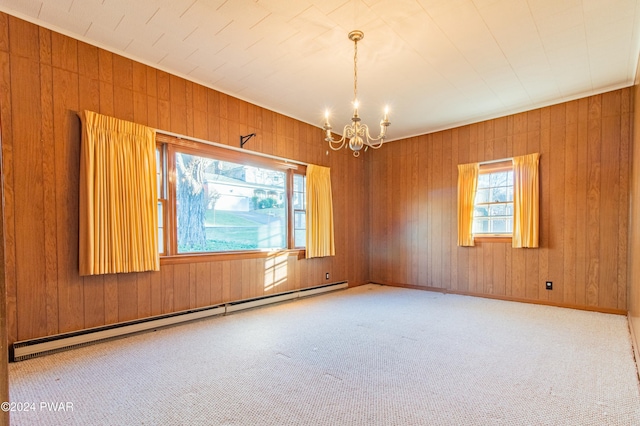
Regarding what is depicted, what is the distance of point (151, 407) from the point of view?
192cm

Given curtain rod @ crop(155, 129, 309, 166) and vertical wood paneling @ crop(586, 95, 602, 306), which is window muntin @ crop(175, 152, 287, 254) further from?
vertical wood paneling @ crop(586, 95, 602, 306)

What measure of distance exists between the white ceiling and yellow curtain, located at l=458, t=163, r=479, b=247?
1.13m

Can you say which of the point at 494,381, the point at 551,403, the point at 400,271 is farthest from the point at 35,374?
the point at 400,271

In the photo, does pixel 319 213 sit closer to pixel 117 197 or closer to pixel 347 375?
pixel 117 197

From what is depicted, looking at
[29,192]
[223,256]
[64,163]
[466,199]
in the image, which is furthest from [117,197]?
[466,199]

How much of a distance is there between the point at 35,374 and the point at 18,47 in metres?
2.56

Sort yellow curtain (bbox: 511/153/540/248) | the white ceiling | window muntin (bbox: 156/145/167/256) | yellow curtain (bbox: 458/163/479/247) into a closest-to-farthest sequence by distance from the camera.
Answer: the white ceiling < window muntin (bbox: 156/145/167/256) < yellow curtain (bbox: 511/153/540/248) < yellow curtain (bbox: 458/163/479/247)

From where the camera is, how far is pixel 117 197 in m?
3.02

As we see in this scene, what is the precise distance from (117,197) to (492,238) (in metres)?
4.86

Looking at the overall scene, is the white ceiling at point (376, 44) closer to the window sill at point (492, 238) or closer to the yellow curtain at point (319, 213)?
the yellow curtain at point (319, 213)

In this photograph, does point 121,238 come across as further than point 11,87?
Yes

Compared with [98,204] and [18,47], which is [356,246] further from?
[18,47]

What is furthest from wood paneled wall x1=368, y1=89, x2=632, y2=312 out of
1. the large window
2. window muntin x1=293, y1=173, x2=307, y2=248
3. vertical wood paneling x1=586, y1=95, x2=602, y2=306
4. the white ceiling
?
the large window

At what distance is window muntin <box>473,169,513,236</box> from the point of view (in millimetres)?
4758
